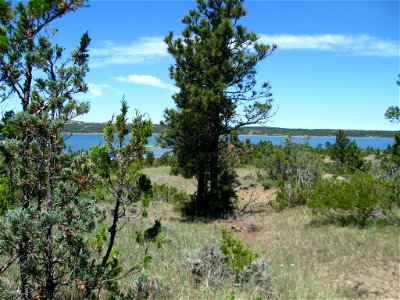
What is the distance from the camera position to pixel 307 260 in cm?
812

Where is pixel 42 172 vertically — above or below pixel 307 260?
above

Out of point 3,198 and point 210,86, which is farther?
point 210,86

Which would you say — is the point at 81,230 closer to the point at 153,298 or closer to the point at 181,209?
the point at 153,298

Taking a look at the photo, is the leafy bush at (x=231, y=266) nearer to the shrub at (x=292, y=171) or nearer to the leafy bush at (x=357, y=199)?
the leafy bush at (x=357, y=199)

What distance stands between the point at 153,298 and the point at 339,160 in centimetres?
2612

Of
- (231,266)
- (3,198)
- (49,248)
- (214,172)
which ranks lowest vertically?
(231,266)

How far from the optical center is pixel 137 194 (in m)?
4.43

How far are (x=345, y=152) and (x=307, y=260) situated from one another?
2220 cm

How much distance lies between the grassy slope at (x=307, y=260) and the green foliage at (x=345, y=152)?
16907 mm

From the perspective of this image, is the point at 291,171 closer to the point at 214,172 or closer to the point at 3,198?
the point at 214,172

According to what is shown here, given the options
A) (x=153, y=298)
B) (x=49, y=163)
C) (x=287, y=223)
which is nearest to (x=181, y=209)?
(x=287, y=223)

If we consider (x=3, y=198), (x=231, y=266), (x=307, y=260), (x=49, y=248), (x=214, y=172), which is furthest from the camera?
(x=214, y=172)

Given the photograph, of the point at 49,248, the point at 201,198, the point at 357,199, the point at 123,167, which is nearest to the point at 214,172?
the point at 201,198

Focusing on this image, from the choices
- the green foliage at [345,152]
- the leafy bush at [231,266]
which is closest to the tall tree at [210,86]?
the leafy bush at [231,266]
